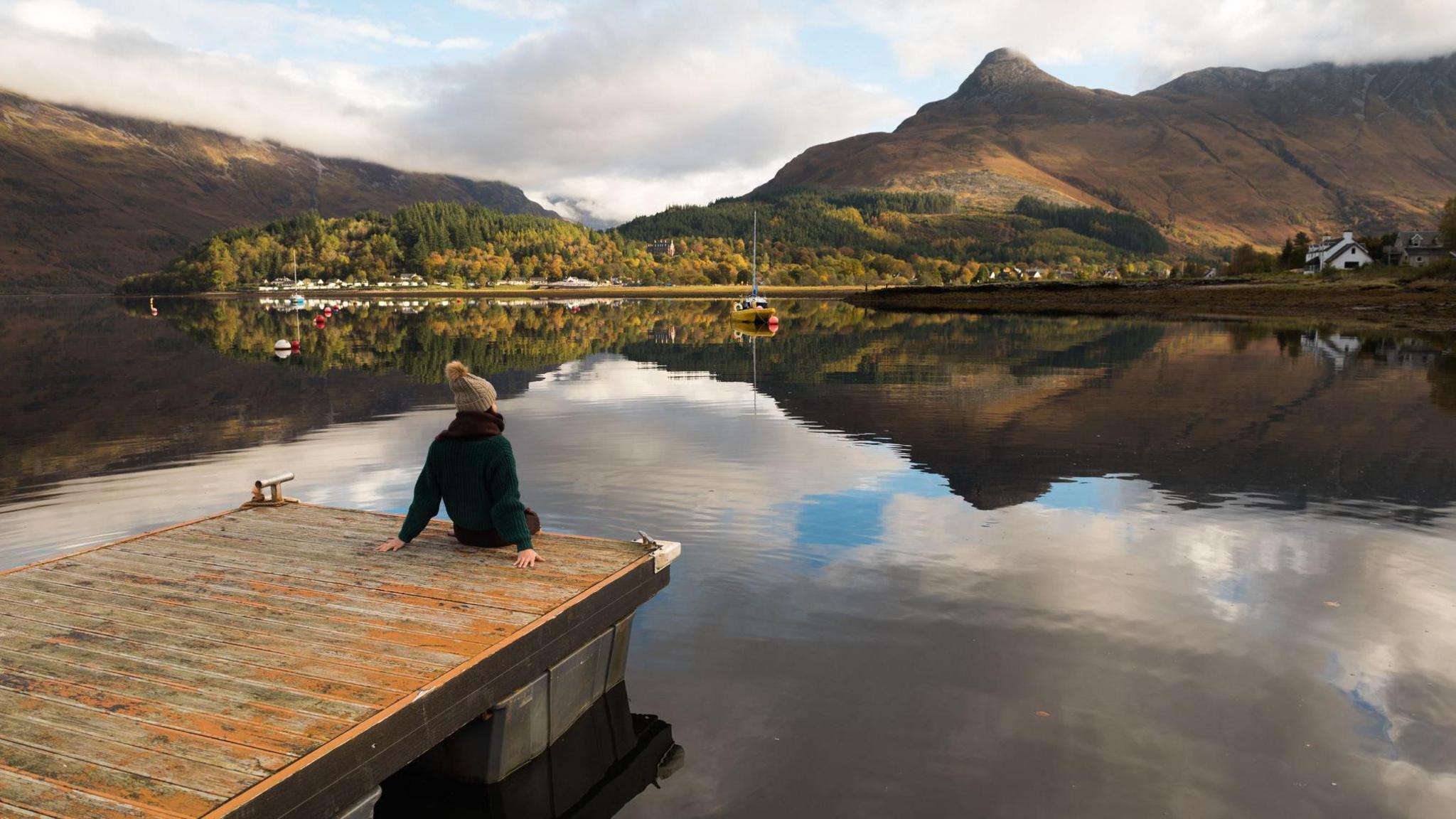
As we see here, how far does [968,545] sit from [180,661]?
41.1 feet

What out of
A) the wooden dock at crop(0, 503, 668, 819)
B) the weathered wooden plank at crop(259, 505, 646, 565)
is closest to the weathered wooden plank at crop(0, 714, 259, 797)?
the wooden dock at crop(0, 503, 668, 819)

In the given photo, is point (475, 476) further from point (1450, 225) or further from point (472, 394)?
point (1450, 225)

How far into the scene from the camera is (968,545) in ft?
53.2

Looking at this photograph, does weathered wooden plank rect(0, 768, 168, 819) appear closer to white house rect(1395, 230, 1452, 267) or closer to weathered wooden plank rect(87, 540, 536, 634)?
weathered wooden plank rect(87, 540, 536, 634)

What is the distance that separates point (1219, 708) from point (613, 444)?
19291 mm

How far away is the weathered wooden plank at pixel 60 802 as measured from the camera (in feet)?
18.9

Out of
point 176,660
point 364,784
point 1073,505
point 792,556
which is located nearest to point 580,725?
point 364,784

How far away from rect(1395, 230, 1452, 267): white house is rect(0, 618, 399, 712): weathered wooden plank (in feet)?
597

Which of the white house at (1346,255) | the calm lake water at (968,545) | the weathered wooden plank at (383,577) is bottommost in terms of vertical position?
the calm lake water at (968,545)

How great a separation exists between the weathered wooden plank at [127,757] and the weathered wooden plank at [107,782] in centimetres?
5

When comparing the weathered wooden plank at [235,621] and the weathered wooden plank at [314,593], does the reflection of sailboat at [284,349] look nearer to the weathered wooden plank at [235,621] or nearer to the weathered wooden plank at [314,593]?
the weathered wooden plank at [314,593]

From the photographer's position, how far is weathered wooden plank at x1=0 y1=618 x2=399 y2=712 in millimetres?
7457

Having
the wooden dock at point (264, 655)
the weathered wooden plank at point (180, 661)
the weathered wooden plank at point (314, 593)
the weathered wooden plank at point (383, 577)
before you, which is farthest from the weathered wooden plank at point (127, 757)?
the weathered wooden plank at point (383, 577)

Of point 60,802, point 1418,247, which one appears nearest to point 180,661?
point 60,802
